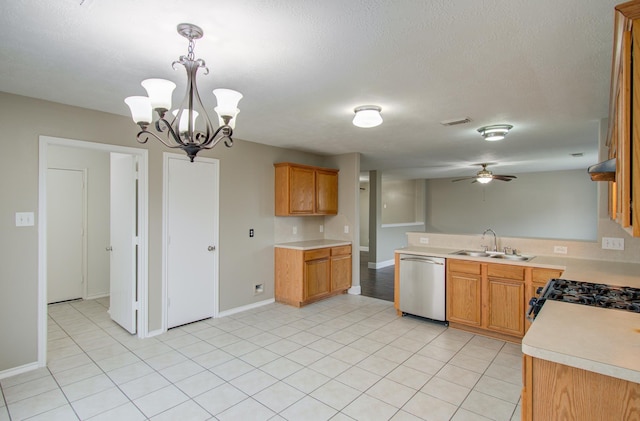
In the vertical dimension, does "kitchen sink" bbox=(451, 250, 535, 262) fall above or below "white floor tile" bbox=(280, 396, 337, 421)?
above

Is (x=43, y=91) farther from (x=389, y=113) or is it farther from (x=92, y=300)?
(x=92, y=300)

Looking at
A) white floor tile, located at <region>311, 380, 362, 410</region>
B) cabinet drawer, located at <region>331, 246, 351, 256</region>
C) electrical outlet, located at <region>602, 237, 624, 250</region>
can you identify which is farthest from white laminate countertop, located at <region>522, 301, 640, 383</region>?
cabinet drawer, located at <region>331, 246, 351, 256</region>

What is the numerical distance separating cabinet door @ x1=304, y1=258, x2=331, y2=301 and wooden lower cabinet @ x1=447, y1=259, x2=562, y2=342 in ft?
5.94

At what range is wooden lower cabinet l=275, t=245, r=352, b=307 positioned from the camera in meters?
4.58

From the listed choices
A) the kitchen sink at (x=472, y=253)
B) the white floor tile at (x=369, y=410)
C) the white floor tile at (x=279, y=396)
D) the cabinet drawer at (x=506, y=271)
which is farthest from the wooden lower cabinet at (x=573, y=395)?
the kitchen sink at (x=472, y=253)

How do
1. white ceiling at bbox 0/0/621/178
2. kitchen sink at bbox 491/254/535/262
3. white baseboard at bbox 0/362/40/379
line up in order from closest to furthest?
white ceiling at bbox 0/0/621/178, white baseboard at bbox 0/362/40/379, kitchen sink at bbox 491/254/535/262

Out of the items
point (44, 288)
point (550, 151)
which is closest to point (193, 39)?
point (44, 288)

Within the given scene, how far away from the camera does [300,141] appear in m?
4.54

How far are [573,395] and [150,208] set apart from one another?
3717 millimetres

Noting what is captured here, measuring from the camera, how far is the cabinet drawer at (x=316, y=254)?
4617mm

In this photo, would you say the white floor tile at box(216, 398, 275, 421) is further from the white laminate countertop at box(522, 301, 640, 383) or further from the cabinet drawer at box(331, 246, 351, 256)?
the cabinet drawer at box(331, 246, 351, 256)

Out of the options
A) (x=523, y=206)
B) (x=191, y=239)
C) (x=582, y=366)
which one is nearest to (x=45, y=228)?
(x=191, y=239)

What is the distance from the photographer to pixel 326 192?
5.32 m

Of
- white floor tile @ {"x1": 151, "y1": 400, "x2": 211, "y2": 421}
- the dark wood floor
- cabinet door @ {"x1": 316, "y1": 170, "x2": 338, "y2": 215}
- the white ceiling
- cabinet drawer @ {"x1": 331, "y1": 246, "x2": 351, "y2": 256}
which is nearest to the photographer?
the white ceiling
